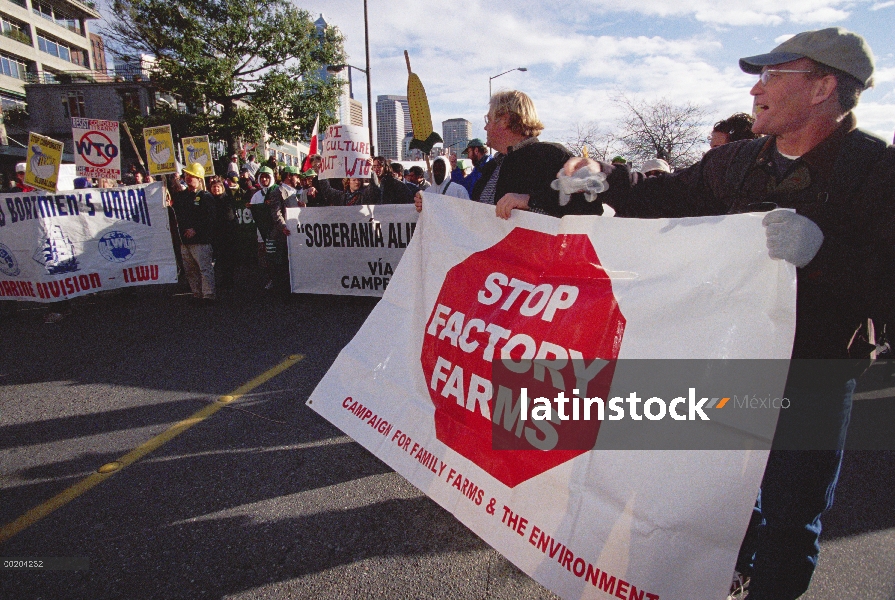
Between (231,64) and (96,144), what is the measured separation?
22208 mm

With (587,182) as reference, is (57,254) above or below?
below

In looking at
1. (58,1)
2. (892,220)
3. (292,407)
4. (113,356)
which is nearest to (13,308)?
(113,356)

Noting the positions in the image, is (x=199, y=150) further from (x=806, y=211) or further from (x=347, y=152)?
(x=806, y=211)

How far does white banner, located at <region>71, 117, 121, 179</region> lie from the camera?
29.2 feet

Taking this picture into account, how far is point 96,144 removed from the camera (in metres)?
8.99

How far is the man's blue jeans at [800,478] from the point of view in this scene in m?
1.54

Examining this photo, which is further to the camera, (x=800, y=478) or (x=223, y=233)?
(x=223, y=233)

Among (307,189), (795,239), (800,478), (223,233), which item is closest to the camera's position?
(795,239)

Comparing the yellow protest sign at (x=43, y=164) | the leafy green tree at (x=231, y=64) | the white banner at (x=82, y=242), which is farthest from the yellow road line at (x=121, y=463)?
the leafy green tree at (x=231, y=64)

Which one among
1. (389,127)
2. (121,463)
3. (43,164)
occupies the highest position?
(389,127)

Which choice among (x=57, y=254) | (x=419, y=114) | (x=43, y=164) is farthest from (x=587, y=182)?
(x=43, y=164)

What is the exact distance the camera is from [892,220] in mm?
1320

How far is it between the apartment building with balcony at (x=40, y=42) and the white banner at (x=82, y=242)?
173 feet

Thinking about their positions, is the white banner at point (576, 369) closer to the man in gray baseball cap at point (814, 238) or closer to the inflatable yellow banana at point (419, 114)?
the man in gray baseball cap at point (814, 238)
